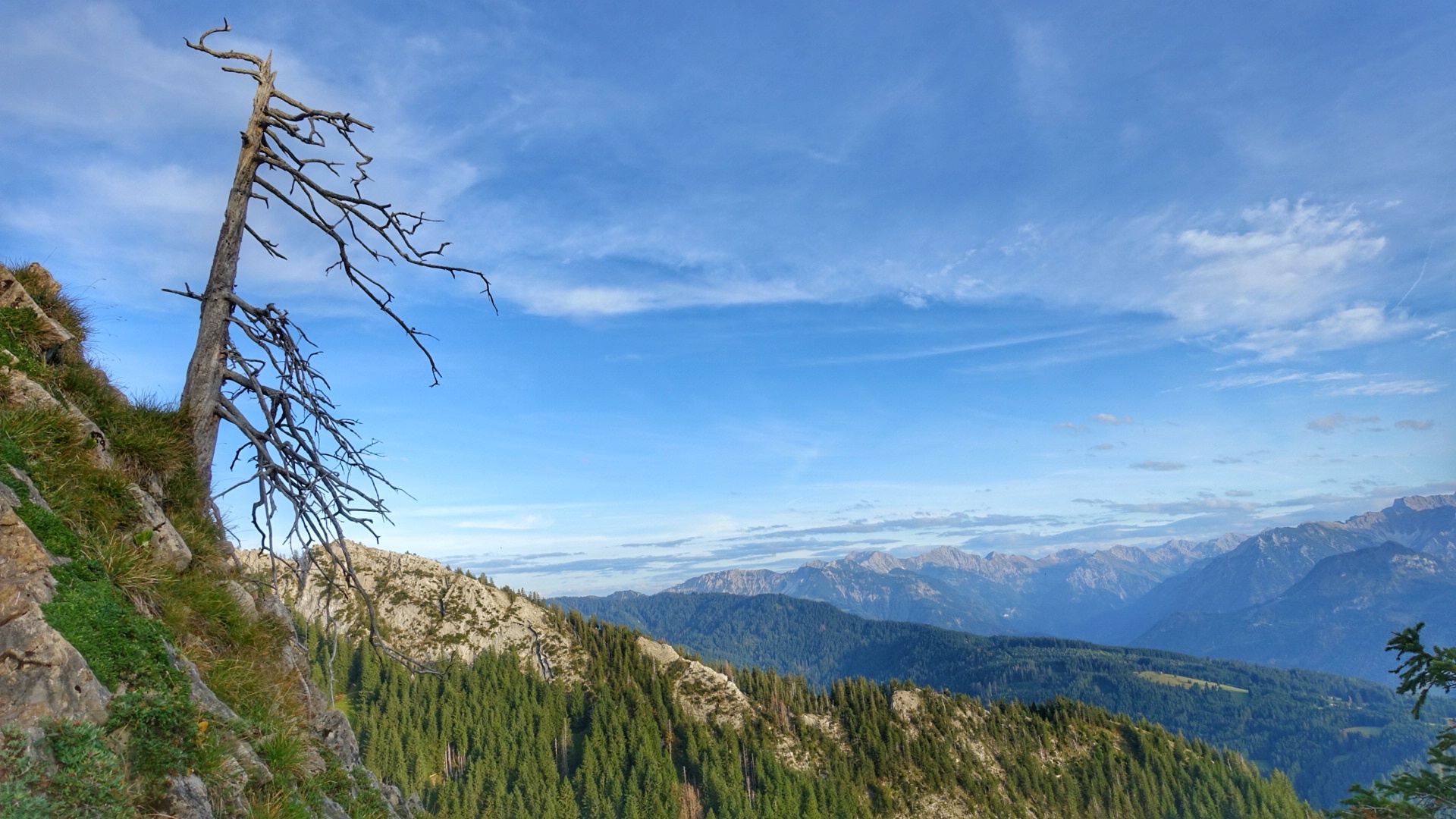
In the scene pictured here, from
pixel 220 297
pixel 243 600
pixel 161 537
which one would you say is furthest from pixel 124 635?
pixel 220 297

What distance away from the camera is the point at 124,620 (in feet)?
24.6

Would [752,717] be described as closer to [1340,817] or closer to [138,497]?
[1340,817]


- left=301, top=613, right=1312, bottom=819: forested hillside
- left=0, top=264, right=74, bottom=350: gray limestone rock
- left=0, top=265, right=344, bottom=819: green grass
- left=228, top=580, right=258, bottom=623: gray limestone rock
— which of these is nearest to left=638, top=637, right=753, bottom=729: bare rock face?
left=301, top=613, right=1312, bottom=819: forested hillside

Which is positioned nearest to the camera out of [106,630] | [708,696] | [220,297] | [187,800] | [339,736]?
[187,800]

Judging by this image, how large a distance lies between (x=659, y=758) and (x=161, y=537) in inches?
6687

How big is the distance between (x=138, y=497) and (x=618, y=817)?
518 ft

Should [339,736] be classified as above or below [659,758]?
above

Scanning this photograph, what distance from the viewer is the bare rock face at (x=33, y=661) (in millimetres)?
6074

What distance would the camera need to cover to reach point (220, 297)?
1084 centimetres

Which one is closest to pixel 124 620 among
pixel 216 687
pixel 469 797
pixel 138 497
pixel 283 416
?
pixel 216 687

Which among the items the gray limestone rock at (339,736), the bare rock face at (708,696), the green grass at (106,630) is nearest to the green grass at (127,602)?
the green grass at (106,630)

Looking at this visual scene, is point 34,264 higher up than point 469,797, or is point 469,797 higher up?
point 34,264

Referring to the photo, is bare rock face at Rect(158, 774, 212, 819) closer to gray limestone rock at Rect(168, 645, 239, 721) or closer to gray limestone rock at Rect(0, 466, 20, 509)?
gray limestone rock at Rect(168, 645, 239, 721)

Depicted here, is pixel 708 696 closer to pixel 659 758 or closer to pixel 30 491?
pixel 659 758
